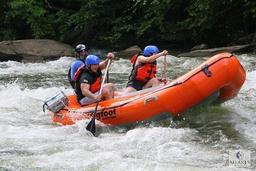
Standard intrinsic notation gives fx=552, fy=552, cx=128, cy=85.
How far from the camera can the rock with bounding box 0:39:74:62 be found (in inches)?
675

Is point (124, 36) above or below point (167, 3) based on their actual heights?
below

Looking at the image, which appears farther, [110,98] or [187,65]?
[187,65]

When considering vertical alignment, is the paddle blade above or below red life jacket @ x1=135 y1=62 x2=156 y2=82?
below

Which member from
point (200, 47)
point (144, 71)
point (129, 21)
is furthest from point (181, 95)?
point (129, 21)

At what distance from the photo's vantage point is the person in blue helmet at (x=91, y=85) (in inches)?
317

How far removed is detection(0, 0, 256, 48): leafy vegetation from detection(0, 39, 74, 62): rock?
2102 millimetres

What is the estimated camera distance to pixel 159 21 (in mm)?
18359

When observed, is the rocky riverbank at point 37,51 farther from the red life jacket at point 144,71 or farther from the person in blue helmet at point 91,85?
the person in blue helmet at point 91,85

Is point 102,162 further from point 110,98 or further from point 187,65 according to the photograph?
point 187,65

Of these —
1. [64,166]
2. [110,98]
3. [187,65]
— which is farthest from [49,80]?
[64,166]

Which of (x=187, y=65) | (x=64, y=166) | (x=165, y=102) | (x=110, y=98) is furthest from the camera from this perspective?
(x=187, y=65)

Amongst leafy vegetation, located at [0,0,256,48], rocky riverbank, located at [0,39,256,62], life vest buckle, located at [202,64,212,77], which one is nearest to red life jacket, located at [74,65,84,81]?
life vest buckle, located at [202,64,212,77]

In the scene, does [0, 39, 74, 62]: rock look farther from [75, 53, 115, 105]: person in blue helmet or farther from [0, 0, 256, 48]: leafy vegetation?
[75, 53, 115, 105]: person in blue helmet

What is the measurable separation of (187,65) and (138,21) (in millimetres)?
6248
